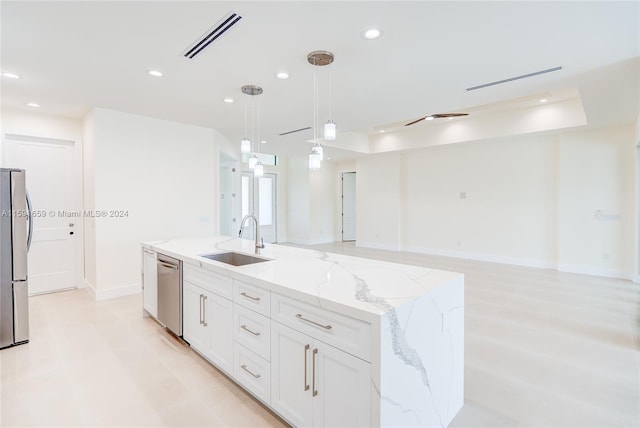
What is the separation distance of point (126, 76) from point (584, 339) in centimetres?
514

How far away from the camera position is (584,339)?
9.79 feet

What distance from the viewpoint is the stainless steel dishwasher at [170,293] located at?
9.37 feet

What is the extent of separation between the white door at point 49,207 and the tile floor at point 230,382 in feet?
2.37

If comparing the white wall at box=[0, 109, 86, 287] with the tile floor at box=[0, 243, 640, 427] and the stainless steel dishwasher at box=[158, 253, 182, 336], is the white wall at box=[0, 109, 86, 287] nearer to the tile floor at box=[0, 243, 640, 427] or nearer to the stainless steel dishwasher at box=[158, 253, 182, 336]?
the tile floor at box=[0, 243, 640, 427]

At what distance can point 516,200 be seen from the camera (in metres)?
6.37

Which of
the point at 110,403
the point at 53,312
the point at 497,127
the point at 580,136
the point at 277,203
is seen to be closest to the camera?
the point at 110,403

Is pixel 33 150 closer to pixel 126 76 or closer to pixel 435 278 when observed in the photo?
pixel 126 76

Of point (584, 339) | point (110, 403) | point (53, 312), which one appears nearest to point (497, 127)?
point (584, 339)

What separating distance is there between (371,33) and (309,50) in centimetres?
55

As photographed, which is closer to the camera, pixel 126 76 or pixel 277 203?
pixel 126 76

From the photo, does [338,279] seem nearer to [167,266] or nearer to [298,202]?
[167,266]

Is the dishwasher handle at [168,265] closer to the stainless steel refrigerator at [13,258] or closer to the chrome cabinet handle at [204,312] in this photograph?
the chrome cabinet handle at [204,312]

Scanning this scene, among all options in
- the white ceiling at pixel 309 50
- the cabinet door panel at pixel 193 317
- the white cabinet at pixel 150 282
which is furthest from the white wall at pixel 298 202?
the cabinet door panel at pixel 193 317

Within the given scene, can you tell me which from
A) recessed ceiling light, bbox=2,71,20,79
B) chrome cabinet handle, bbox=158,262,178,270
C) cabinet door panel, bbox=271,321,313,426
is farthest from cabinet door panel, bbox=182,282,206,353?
recessed ceiling light, bbox=2,71,20,79
